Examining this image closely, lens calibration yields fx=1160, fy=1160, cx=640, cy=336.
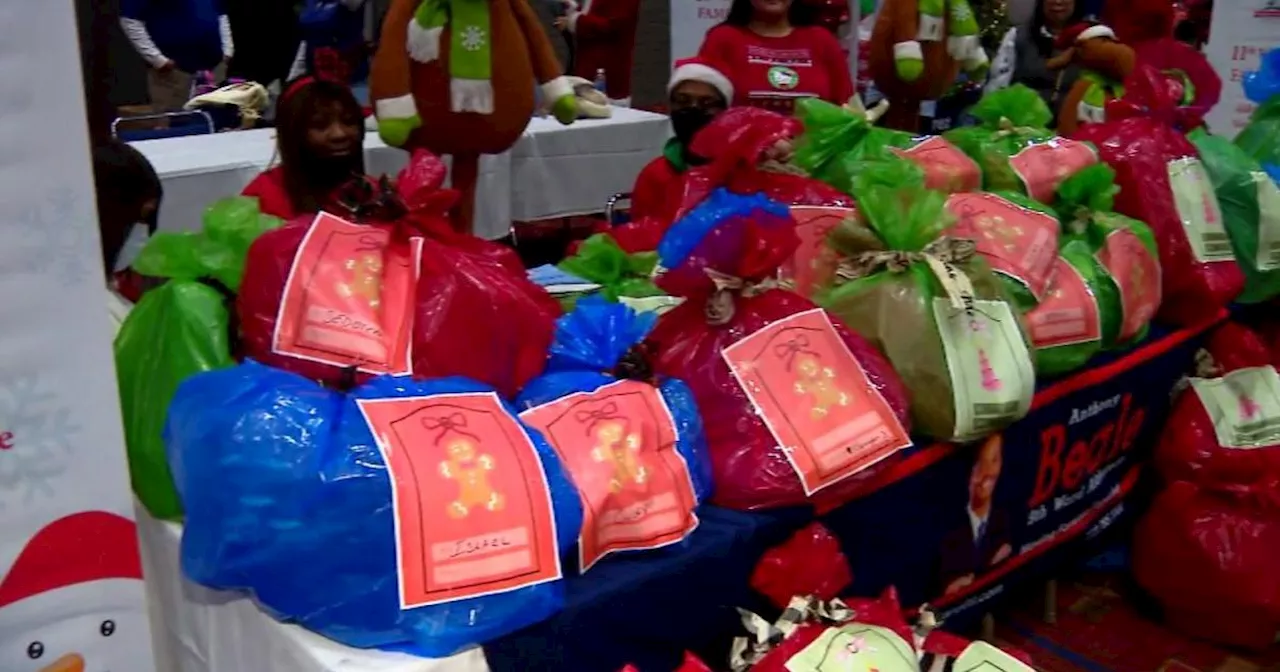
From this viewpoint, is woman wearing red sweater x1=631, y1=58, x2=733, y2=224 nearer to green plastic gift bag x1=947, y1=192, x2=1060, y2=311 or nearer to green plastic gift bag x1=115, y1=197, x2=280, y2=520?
green plastic gift bag x1=947, y1=192, x2=1060, y2=311

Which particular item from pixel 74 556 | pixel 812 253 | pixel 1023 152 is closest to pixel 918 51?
pixel 1023 152

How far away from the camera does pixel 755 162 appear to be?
189cm

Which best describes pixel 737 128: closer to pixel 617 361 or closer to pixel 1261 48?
pixel 617 361

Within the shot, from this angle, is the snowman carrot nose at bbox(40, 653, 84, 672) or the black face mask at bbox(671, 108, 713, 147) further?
the black face mask at bbox(671, 108, 713, 147)

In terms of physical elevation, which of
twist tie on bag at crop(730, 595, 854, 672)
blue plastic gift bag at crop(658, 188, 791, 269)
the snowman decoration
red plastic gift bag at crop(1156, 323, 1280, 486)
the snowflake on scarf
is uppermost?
the snowflake on scarf

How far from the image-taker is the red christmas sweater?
2.81 meters

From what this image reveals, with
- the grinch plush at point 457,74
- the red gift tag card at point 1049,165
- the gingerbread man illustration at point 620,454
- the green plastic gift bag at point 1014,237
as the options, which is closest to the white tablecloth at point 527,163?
the grinch plush at point 457,74

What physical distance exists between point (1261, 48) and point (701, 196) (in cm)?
316

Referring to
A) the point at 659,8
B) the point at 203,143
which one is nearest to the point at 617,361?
the point at 203,143

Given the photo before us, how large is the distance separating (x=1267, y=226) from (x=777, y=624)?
1576mm

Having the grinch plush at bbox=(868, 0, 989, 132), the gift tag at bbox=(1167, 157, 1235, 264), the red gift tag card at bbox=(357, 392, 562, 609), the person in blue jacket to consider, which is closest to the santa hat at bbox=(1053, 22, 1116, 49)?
the grinch plush at bbox=(868, 0, 989, 132)

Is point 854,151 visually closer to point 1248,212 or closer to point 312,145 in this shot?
point 1248,212

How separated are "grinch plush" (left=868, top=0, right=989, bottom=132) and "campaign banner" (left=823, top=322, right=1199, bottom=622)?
154 centimetres

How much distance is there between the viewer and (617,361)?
1442 millimetres
